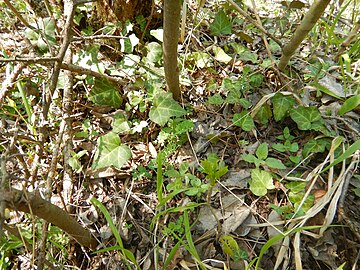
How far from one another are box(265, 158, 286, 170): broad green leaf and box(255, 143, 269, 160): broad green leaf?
0.03 metres

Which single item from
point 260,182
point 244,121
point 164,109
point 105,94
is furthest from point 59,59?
point 260,182

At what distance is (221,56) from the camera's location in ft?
6.83

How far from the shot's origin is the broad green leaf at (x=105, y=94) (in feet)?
6.10

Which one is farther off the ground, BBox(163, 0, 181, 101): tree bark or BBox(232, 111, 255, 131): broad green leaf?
BBox(163, 0, 181, 101): tree bark

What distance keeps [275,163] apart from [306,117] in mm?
337

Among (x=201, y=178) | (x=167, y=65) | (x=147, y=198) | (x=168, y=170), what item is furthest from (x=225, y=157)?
(x=167, y=65)

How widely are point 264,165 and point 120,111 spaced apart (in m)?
0.89

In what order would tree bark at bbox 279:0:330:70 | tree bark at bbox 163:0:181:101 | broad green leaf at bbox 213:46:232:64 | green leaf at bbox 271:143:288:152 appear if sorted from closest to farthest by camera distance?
tree bark at bbox 163:0:181:101
tree bark at bbox 279:0:330:70
green leaf at bbox 271:143:288:152
broad green leaf at bbox 213:46:232:64

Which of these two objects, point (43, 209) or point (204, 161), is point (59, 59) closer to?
point (43, 209)

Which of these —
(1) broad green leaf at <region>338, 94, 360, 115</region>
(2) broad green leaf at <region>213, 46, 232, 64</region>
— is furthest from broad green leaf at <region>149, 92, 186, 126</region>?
(1) broad green leaf at <region>338, 94, 360, 115</region>

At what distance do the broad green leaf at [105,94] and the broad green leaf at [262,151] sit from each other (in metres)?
0.87

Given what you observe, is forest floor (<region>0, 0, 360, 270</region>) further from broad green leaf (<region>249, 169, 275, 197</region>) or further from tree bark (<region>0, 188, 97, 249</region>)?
tree bark (<region>0, 188, 97, 249</region>)

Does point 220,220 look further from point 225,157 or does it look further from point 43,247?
point 43,247

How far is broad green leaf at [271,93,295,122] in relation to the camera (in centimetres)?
180
